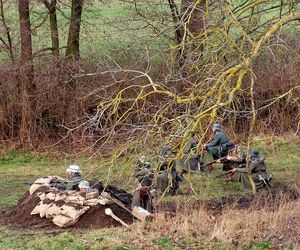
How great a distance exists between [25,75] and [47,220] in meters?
10.7

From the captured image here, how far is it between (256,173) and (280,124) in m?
7.33

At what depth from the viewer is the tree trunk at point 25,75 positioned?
24.2 metres

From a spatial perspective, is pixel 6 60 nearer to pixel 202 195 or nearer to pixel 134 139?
pixel 202 195

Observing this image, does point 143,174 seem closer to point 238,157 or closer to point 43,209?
point 43,209

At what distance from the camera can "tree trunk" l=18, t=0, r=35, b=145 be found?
954 inches

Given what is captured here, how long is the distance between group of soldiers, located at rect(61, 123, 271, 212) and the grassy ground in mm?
337

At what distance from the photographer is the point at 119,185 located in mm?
18375

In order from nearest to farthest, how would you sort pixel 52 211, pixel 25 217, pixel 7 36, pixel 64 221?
1. pixel 64 221
2. pixel 52 211
3. pixel 25 217
4. pixel 7 36

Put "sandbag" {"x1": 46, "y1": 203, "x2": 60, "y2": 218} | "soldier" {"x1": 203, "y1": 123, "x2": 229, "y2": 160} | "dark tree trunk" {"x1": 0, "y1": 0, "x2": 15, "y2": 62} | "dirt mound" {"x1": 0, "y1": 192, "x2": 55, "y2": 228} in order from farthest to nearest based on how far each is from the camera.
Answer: "dark tree trunk" {"x1": 0, "y1": 0, "x2": 15, "y2": 62}, "soldier" {"x1": 203, "y1": 123, "x2": 229, "y2": 160}, "dirt mound" {"x1": 0, "y1": 192, "x2": 55, "y2": 228}, "sandbag" {"x1": 46, "y1": 203, "x2": 60, "y2": 218}

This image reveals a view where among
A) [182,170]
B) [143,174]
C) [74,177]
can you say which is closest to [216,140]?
[182,170]

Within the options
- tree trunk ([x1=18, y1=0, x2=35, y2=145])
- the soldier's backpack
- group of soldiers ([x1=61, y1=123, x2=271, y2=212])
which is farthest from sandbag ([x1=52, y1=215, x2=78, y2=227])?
tree trunk ([x1=18, y1=0, x2=35, y2=145])

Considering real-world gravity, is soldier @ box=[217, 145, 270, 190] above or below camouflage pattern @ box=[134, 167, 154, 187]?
below

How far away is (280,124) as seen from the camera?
24.6 metres

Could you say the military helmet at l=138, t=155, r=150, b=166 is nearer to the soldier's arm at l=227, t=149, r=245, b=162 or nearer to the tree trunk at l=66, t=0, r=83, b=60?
the soldier's arm at l=227, t=149, r=245, b=162
